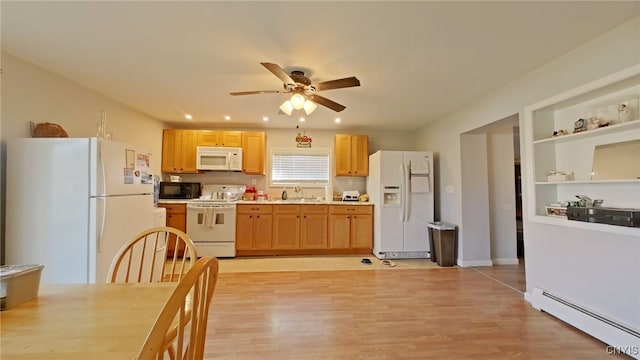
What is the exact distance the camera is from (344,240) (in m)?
4.71

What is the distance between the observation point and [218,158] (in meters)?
4.91

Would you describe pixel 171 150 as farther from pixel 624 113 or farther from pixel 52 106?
pixel 624 113

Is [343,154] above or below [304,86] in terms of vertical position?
below

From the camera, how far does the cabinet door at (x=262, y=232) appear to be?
457 cm

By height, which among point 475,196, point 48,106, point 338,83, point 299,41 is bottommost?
point 475,196

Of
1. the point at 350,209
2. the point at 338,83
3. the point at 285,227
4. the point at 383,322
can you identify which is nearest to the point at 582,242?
the point at 383,322

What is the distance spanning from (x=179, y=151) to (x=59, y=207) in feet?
8.62

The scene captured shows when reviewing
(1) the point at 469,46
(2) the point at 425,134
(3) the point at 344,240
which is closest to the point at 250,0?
→ (1) the point at 469,46

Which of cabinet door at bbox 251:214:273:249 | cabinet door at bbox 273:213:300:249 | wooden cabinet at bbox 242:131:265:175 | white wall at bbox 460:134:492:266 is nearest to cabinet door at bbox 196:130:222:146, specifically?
wooden cabinet at bbox 242:131:265:175

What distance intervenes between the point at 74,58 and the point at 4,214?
151 cm

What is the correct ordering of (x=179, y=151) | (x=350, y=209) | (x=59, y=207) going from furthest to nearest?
(x=179, y=151) < (x=350, y=209) < (x=59, y=207)

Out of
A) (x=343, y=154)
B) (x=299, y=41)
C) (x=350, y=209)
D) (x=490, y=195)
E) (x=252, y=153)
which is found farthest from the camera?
(x=343, y=154)

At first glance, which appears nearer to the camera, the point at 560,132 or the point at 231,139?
the point at 560,132

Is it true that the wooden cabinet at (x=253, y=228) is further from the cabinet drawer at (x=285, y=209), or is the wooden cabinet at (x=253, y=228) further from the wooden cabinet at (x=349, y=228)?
the wooden cabinet at (x=349, y=228)
